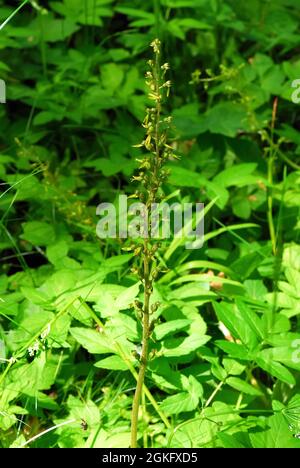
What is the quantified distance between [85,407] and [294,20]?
2120 millimetres

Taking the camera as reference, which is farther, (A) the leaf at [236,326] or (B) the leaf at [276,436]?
(A) the leaf at [236,326]

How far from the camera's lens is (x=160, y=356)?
1765mm

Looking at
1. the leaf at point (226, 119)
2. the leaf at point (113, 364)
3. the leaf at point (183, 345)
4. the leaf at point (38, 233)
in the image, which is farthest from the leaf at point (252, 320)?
the leaf at point (226, 119)

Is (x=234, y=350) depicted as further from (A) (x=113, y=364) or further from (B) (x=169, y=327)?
(A) (x=113, y=364)

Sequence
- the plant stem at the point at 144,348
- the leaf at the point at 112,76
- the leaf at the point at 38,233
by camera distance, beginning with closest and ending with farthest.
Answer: the plant stem at the point at 144,348
the leaf at the point at 38,233
the leaf at the point at 112,76

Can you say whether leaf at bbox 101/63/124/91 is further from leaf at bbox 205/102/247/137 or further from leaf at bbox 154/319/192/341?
leaf at bbox 154/319/192/341

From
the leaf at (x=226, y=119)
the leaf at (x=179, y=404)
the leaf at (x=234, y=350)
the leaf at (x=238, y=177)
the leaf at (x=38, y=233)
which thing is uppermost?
the leaf at (x=226, y=119)

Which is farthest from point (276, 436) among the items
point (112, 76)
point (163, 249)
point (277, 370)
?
point (112, 76)

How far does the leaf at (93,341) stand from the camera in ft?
5.72

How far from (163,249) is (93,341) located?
533 mm

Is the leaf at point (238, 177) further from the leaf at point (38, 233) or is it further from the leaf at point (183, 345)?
the leaf at point (183, 345)

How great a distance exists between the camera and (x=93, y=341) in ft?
5.81
